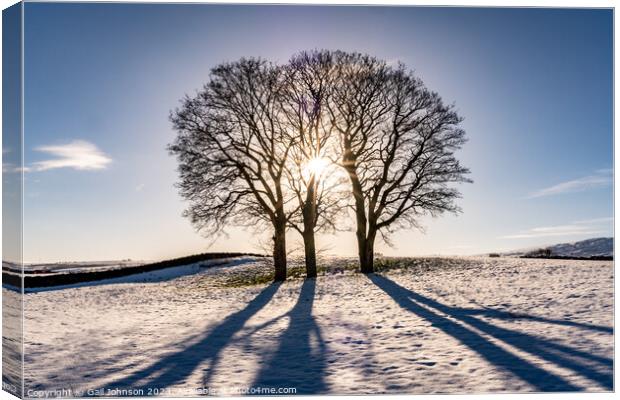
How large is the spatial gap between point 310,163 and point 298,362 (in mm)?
9661

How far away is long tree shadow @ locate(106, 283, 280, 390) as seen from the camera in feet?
29.5

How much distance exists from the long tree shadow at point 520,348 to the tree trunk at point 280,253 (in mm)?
7694

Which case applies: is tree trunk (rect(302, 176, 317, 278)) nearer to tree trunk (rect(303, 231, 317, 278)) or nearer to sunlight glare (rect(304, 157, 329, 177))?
tree trunk (rect(303, 231, 317, 278))

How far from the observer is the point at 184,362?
982 cm

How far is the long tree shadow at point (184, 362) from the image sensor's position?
900cm

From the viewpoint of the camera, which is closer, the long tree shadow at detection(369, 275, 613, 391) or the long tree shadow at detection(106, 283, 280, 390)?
the long tree shadow at detection(369, 275, 613, 391)

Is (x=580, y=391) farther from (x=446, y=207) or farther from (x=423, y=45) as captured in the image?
(x=446, y=207)

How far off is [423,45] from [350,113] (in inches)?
330

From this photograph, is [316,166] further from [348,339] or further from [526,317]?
[526,317]

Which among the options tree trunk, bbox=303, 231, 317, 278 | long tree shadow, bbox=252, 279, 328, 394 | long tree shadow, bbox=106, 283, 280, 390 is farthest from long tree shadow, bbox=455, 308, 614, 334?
tree trunk, bbox=303, 231, 317, 278

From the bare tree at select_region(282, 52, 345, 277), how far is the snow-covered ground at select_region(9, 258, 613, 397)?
243cm

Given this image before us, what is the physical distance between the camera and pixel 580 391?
814 centimetres

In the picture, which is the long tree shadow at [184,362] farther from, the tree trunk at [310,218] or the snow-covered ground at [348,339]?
the tree trunk at [310,218]

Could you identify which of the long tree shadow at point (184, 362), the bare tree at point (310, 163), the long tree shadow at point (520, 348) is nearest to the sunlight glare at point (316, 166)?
the bare tree at point (310, 163)
